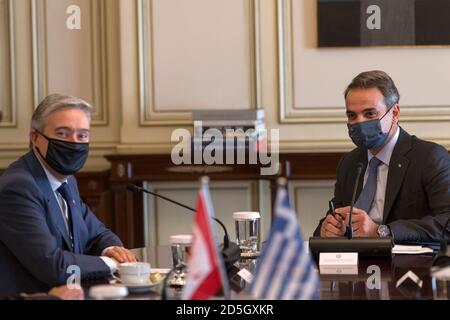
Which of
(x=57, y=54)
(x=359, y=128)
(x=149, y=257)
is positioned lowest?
(x=149, y=257)

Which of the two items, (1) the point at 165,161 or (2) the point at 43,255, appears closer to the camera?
(2) the point at 43,255

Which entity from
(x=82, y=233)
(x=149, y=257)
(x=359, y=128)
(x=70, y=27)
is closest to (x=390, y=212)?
(x=359, y=128)

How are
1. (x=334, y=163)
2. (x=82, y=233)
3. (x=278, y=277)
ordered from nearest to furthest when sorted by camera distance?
(x=278, y=277), (x=82, y=233), (x=334, y=163)

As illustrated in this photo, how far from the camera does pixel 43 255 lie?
2613 mm

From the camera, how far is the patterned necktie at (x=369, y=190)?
11.3 ft

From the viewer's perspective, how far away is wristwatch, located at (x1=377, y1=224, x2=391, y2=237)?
305 centimetres

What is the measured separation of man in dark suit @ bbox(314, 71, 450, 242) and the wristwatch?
119 mm

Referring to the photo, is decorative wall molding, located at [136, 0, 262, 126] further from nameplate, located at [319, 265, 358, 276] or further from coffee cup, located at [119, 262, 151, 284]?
coffee cup, located at [119, 262, 151, 284]

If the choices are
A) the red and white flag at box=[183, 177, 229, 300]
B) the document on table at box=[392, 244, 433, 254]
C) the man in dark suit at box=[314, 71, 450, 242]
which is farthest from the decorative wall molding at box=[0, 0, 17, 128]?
the red and white flag at box=[183, 177, 229, 300]

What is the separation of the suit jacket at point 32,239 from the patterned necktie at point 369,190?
115cm

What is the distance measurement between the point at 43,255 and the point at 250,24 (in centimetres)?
288

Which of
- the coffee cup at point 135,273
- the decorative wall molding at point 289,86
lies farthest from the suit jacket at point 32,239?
the decorative wall molding at point 289,86

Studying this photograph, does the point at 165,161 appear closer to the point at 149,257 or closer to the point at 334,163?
the point at 334,163
